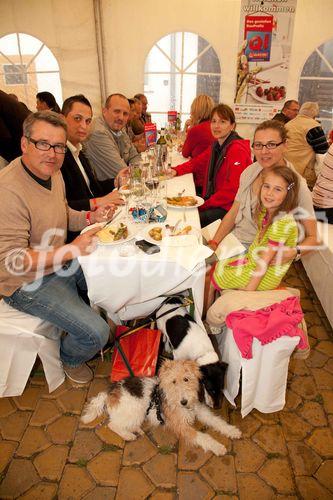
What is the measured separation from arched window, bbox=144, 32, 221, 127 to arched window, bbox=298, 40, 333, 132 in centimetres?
152

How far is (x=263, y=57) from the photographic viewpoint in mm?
5797

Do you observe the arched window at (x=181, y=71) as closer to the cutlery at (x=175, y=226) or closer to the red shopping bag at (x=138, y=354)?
the cutlery at (x=175, y=226)

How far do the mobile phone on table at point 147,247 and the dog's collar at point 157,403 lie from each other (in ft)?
2.18

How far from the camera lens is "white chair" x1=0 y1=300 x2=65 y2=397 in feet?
5.47

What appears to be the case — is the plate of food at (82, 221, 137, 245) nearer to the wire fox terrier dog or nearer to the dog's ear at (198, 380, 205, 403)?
the wire fox terrier dog

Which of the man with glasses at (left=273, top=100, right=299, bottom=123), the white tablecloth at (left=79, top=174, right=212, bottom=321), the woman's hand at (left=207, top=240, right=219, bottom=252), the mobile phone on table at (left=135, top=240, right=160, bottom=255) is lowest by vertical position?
the woman's hand at (left=207, top=240, right=219, bottom=252)

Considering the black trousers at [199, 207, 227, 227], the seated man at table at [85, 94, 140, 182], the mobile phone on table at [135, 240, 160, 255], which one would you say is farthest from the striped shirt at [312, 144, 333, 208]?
the mobile phone on table at [135, 240, 160, 255]

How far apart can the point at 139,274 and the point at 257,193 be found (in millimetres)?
918

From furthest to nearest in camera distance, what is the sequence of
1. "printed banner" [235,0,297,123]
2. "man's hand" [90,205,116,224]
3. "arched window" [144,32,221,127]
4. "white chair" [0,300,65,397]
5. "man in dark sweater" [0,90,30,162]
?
"arched window" [144,32,221,127]
"printed banner" [235,0,297,123]
"man in dark sweater" [0,90,30,162]
"man's hand" [90,205,116,224]
"white chair" [0,300,65,397]

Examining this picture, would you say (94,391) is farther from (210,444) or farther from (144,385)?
(210,444)

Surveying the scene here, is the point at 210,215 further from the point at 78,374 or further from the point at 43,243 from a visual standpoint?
the point at 78,374

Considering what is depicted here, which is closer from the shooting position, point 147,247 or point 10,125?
point 147,247

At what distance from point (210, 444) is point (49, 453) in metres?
0.75

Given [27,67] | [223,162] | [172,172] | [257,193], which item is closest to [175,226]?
[257,193]
